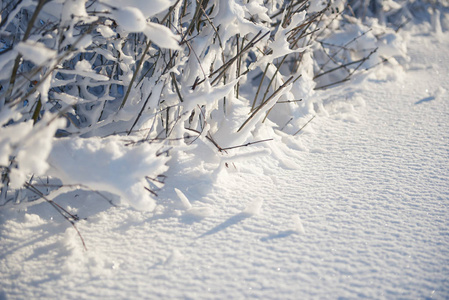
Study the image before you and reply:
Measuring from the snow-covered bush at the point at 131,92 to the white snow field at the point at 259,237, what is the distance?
15 centimetres

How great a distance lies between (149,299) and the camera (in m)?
0.98

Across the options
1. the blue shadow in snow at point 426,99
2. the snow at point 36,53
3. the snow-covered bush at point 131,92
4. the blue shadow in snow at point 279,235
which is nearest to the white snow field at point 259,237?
the blue shadow in snow at point 279,235

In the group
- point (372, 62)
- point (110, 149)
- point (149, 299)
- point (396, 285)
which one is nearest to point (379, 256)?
point (396, 285)

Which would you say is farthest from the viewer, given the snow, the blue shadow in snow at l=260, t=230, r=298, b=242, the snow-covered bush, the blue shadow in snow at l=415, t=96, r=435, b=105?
the blue shadow in snow at l=415, t=96, r=435, b=105

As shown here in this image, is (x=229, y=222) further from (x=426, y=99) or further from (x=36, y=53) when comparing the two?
(x=426, y=99)

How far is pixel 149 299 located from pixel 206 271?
18cm

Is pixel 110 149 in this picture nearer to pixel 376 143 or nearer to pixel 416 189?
pixel 416 189

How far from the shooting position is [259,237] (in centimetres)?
119

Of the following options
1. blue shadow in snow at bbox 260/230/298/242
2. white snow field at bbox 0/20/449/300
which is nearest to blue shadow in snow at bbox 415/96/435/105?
white snow field at bbox 0/20/449/300

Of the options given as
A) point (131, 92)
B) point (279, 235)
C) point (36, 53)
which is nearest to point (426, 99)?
point (279, 235)

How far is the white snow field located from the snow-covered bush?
0.49 ft

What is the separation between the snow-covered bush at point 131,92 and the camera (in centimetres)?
98

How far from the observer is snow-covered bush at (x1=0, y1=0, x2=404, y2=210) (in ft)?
3.21

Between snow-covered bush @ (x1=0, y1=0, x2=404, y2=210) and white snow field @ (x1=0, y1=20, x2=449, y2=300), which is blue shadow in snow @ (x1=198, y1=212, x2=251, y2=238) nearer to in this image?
white snow field @ (x1=0, y1=20, x2=449, y2=300)
